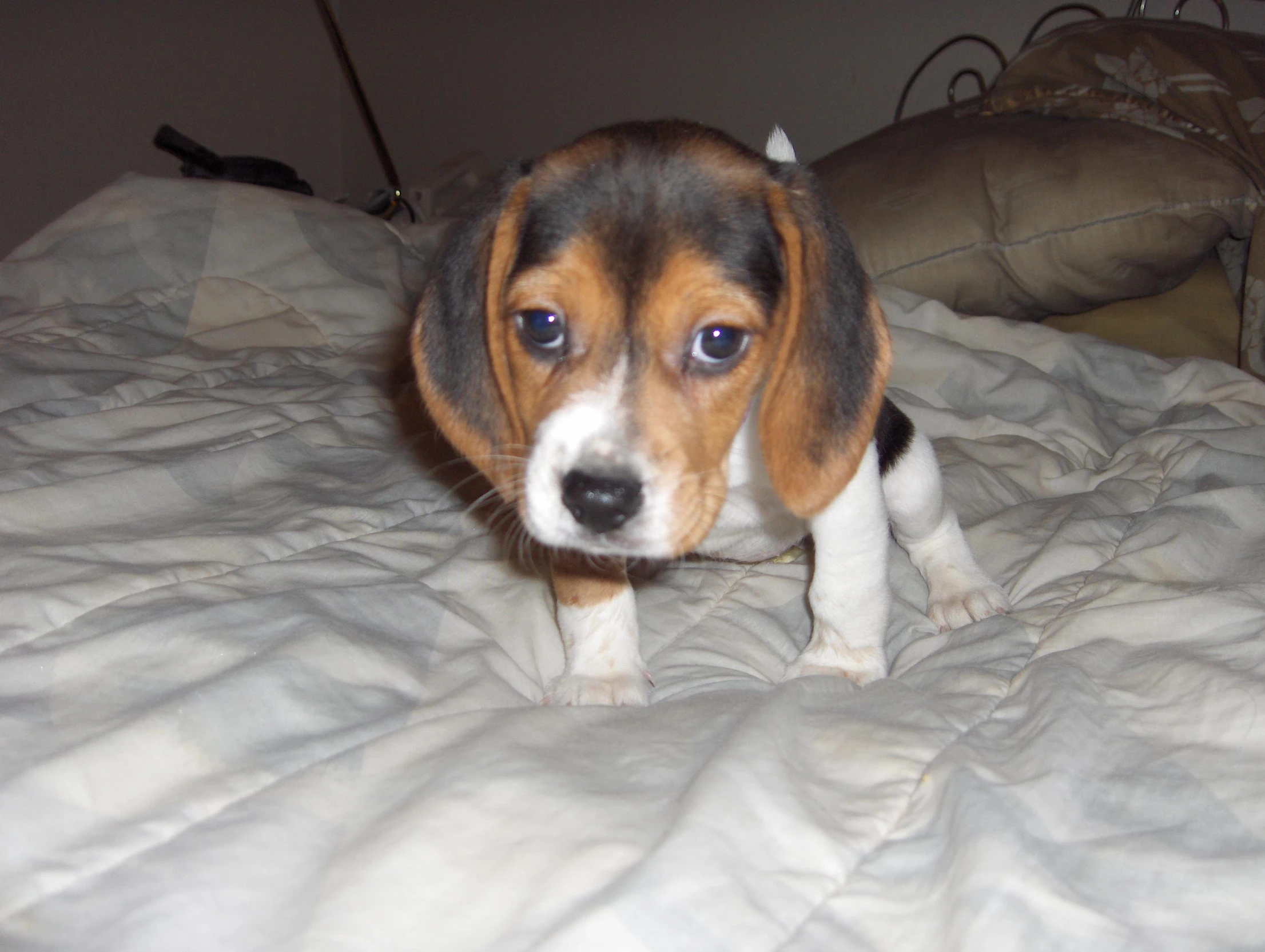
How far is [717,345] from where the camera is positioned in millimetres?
2127

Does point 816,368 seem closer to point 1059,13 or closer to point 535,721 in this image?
point 535,721

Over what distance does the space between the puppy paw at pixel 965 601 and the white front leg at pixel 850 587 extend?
301 mm

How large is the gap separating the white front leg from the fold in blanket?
8.00 ft

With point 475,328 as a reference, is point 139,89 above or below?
above

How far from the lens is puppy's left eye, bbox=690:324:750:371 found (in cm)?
210

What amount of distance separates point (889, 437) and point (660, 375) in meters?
0.92

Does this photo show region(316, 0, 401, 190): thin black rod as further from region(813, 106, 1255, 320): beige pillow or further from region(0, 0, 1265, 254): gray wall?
region(813, 106, 1255, 320): beige pillow

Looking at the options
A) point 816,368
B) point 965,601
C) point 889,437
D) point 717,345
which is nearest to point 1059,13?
point 889,437

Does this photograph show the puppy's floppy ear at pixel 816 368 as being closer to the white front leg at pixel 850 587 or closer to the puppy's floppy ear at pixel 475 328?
the white front leg at pixel 850 587

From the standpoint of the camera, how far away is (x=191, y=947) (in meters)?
1.31

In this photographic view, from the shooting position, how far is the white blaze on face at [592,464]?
1861 mm

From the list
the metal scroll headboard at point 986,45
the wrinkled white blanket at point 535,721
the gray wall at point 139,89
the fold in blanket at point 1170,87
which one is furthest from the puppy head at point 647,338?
the gray wall at point 139,89

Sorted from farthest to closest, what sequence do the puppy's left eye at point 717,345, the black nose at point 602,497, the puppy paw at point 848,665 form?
the puppy paw at point 848,665 < the puppy's left eye at point 717,345 < the black nose at point 602,497

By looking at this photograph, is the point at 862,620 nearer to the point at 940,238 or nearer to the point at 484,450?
the point at 484,450
